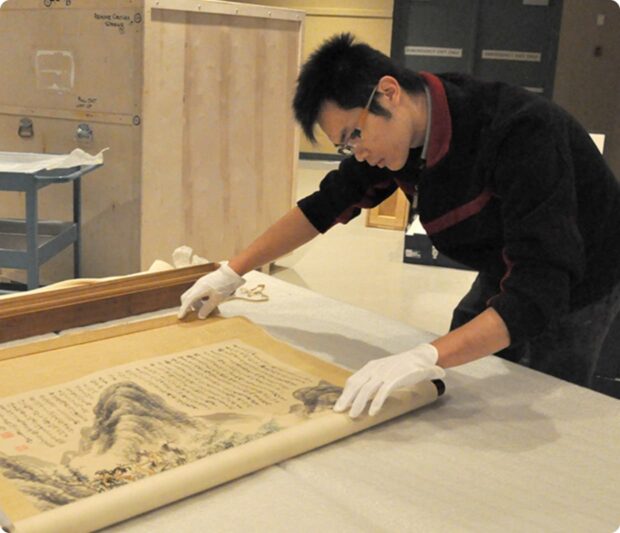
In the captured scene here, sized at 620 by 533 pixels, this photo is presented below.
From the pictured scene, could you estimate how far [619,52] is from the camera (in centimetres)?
444

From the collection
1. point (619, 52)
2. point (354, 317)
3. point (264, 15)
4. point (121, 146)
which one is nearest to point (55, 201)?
point (121, 146)

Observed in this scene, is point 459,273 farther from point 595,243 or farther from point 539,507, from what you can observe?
point 539,507

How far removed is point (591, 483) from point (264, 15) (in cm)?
270

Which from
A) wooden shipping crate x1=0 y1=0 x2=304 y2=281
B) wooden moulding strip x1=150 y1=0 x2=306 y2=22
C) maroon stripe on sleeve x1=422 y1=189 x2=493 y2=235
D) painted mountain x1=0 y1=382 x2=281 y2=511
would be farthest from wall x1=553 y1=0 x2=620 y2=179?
painted mountain x1=0 y1=382 x2=281 y2=511

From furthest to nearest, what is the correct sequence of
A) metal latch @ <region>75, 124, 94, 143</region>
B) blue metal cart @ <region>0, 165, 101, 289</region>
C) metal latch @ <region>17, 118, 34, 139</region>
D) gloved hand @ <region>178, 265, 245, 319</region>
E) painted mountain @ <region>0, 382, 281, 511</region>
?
metal latch @ <region>17, 118, 34, 139</region> → metal latch @ <region>75, 124, 94, 143</region> → blue metal cart @ <region>0, 165, 101, 289</region> → gloved hand @ <region>178, 265, 245, 319</region> → painted mountain @ <region>0, 382, 281, 511</region>

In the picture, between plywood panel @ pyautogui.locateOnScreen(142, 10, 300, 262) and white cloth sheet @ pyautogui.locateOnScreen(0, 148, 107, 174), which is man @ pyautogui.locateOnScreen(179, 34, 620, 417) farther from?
plywood panel @ pyautogui.locateOnScreen(142, 10, 300, 262)

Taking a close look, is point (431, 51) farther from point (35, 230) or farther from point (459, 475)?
point (459, 475)

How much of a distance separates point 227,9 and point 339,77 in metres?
1.99

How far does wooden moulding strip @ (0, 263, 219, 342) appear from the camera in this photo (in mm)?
1352

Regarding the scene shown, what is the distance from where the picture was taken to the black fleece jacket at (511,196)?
1.14 meters

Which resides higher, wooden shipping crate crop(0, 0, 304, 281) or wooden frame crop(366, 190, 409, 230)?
wooden shipping crate crop(0, 0, 304, 281)

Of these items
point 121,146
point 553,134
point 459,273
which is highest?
point 553,134

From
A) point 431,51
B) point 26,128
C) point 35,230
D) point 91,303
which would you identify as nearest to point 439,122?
point 91,303

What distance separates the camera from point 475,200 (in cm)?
132
